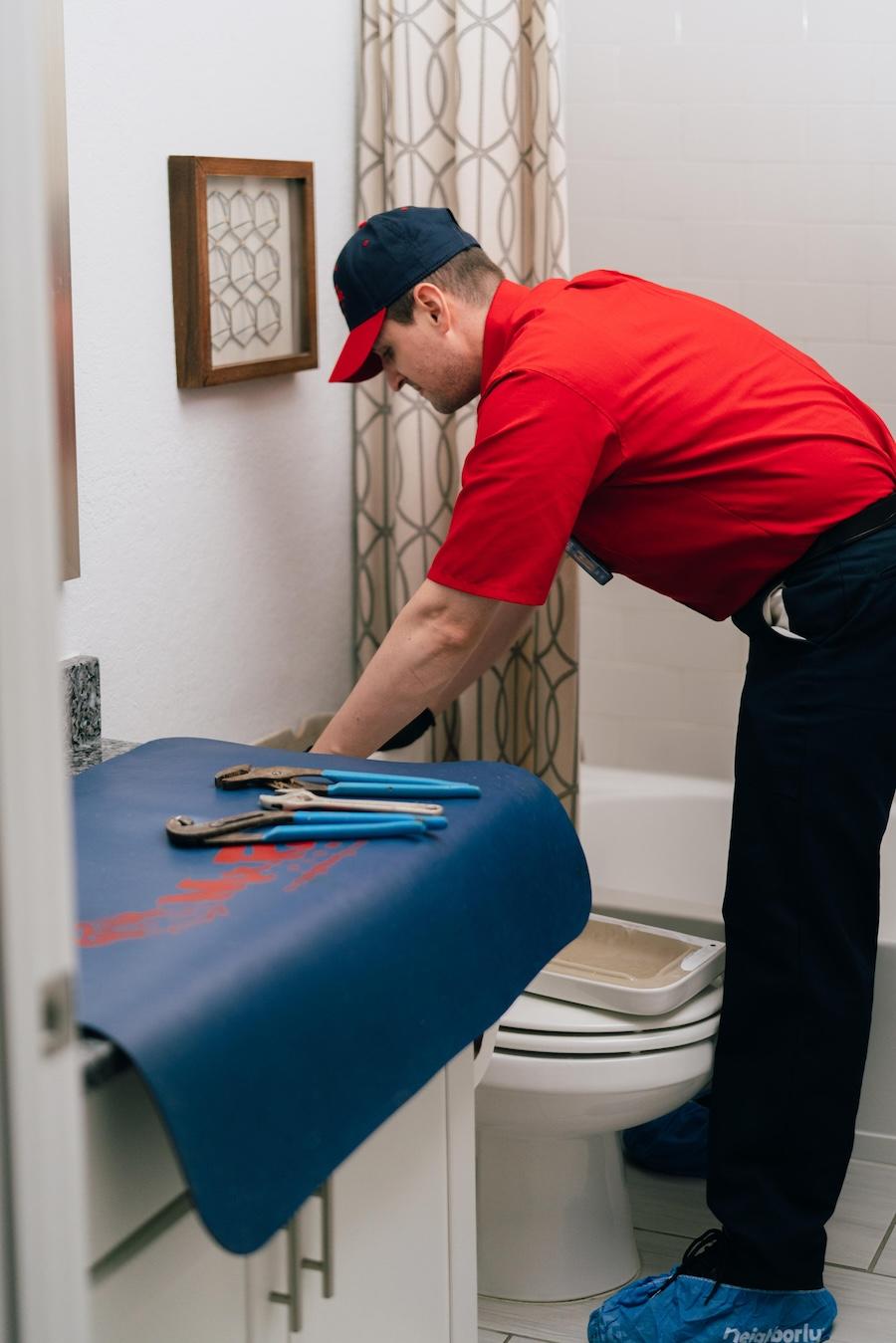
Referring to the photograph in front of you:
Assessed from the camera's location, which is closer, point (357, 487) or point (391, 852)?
point (391, 852)

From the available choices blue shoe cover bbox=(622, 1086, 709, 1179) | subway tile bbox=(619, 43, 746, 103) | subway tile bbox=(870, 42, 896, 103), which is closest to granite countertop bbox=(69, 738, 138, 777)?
blue shoe cover bbox=(622, 1086, 709, 1179)

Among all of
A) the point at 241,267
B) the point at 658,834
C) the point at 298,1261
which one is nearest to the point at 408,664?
the point at 241,267

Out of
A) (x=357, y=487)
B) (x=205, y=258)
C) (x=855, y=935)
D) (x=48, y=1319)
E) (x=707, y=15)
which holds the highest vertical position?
(x=707, y=15)

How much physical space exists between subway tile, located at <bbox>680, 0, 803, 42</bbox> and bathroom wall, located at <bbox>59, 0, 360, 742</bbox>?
2.27 ft

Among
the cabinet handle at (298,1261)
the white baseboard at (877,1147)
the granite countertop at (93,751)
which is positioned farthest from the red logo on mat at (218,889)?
the white baseboard at (877,1147)

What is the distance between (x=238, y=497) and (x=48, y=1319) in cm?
146

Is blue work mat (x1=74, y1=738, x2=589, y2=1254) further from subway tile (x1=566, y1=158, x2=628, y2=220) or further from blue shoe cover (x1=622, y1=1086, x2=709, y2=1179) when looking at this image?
subway tile (x1=566, y1=158, x2=628, y2=220)

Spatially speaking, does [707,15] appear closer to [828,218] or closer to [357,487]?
[828,218]

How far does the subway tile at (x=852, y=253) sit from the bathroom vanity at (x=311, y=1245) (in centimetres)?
170

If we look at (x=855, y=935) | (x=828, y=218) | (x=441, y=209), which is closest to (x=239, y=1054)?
(x=855, y=935)

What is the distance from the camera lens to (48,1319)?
0.80m

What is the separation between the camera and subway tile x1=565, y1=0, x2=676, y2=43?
2.75 meters

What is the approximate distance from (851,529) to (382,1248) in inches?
39.0

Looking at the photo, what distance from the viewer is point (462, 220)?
7.53ft
